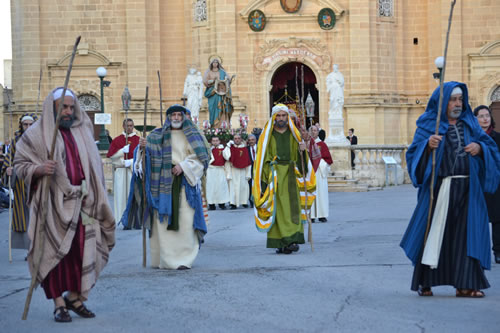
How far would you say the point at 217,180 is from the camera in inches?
837

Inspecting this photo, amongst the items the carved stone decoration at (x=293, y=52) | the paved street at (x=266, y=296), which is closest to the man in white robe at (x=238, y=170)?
the paved street at (x=266, y=296)

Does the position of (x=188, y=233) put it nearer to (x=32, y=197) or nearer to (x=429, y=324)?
(x=32, y=197)

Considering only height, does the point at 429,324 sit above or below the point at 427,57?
below

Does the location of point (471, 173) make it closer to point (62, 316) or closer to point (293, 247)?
point (62, 316)

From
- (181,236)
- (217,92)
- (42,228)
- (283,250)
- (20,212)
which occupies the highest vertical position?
(217,92)

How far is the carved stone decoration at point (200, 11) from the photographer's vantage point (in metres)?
33.8

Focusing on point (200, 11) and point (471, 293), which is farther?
point (200, 11)

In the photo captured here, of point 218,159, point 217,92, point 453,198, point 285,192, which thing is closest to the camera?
point 453,198

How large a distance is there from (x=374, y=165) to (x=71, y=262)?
21.7 m

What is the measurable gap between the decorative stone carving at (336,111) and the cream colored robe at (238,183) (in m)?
6.98

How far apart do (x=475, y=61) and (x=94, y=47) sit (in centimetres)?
1388

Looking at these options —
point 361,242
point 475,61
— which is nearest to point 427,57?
point 475,61

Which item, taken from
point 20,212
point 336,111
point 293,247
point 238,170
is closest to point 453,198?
point 293,247

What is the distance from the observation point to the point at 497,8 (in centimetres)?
3338
